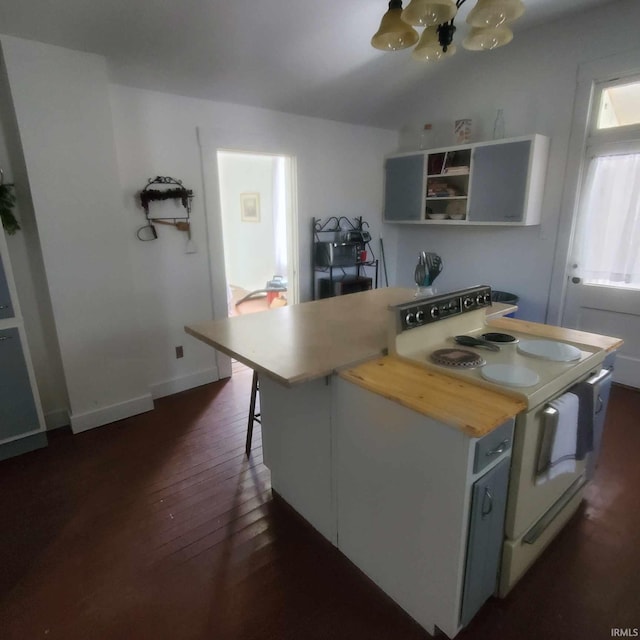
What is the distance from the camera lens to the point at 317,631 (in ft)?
4.60

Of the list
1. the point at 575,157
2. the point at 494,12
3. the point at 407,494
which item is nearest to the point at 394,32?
the point at 494,12

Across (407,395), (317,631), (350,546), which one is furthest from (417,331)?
(317,631)

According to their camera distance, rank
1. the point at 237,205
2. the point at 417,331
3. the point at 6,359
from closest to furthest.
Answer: the point at 417,331
the point at 6,359
the point at 237,205

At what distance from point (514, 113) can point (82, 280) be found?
370 cm

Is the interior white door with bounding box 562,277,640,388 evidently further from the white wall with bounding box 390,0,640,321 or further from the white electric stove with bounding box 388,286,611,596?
the white electric stove with bounding box 388,286,611,596

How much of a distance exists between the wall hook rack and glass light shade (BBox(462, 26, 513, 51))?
6.94ft

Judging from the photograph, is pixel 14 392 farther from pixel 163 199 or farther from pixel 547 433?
pixel 547 433

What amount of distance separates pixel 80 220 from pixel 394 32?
6.78 feet

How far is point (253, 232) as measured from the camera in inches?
269

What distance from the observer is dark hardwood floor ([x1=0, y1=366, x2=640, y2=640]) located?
56.1 inches

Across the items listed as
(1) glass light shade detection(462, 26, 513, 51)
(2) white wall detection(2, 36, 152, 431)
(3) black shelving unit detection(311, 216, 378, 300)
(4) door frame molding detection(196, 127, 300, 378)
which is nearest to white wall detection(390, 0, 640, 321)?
(3) black shelving unit detection(311, 216, 378, 300)

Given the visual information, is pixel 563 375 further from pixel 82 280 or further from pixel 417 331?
pixel 82 280

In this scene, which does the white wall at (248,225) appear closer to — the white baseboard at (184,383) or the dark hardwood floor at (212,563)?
the white baseboard at (184,383)

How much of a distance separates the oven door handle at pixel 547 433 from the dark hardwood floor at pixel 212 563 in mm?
596
